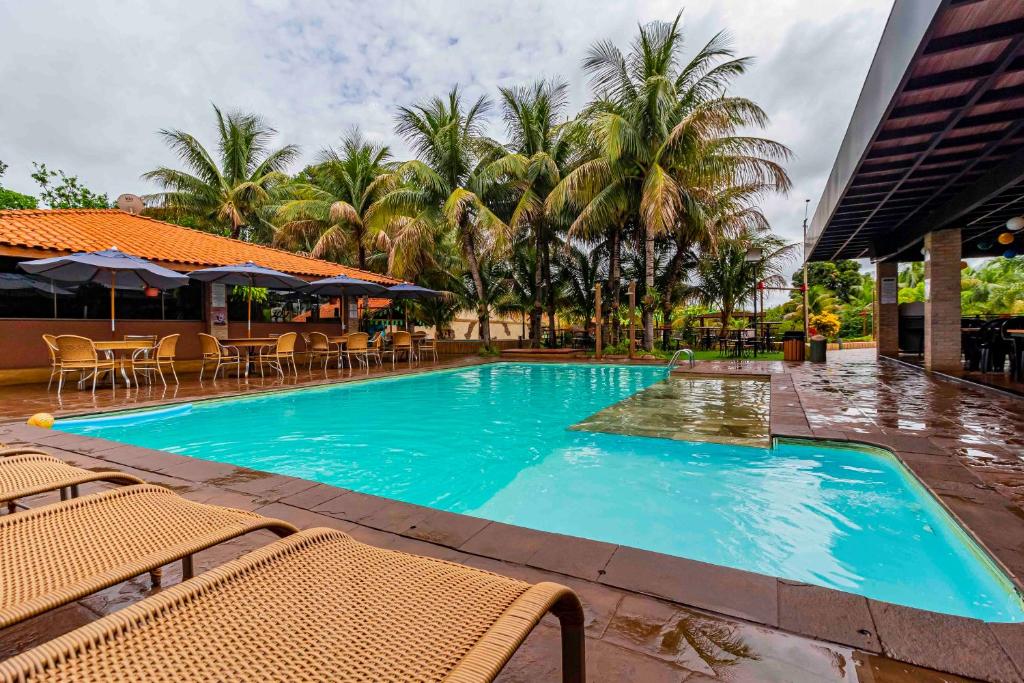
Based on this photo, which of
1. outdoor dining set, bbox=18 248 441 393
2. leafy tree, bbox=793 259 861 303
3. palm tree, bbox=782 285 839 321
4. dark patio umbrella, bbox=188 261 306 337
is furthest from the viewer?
leafy tree, bbox=793 259 861 303

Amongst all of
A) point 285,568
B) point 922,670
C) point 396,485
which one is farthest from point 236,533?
point 396,485

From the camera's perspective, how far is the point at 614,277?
55.4ft

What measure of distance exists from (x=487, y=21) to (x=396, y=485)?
49.8 feet

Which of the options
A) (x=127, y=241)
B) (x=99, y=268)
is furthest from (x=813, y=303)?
(x=99, y=268)

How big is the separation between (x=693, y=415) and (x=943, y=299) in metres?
7.08

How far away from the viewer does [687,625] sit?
1.75 m

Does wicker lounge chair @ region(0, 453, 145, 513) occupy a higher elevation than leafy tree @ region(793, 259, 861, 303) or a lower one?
lower

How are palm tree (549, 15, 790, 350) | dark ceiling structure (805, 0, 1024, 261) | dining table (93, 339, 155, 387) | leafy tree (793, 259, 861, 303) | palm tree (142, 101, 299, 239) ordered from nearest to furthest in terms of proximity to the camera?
dark ceiling structure (805, 0, 1024, 261) → dining table (93, 339, 155, 387) → palm tree (549, 15, 790, 350) → palm tree (142, 101, 299, 239) → leafy tree (793, 259, 861, 303)

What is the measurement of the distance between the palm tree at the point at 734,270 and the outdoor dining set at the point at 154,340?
11.4 m

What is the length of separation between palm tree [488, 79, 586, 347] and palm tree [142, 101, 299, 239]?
10980 millimetres

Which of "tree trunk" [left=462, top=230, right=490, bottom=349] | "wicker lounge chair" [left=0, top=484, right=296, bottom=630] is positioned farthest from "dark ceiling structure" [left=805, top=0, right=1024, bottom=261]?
"tree trunk" [left=462, top=230, right=490, bottom=349]

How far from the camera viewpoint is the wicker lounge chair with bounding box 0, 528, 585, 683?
34.9 inches

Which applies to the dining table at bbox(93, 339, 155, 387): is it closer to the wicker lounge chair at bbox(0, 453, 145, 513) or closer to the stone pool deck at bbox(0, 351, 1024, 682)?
the stone pool deck at bbox(0, 351, 1024, 682)

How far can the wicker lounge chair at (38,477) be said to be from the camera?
1.90 meters
